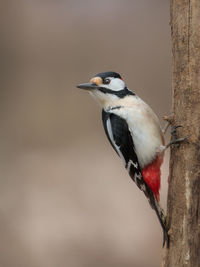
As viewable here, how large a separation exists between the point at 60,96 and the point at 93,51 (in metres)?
0.89

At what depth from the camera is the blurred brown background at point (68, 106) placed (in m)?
6.23

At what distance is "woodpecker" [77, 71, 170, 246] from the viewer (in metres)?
3.23

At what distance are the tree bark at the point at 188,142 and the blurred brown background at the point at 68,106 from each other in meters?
3.24

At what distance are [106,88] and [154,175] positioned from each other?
0.68m

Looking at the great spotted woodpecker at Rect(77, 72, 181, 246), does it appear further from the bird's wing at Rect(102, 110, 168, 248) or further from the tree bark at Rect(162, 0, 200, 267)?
the tree bark at Rect(162, 0, 200, 267)

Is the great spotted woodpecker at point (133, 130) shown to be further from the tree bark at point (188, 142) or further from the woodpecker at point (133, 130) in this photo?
the tree bark at point (188, 142)

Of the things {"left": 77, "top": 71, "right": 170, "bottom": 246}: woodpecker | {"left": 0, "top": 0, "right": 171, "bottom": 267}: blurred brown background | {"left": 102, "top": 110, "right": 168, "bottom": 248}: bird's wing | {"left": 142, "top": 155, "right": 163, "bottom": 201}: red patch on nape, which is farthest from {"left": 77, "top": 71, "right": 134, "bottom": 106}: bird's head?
{"left": 0, "top": 0, "right": 171, "bottom": 267}: blurred brown background

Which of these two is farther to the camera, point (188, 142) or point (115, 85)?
point (115, 85)

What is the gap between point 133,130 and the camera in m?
3.24

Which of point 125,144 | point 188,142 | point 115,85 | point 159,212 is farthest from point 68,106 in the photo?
point 188,142

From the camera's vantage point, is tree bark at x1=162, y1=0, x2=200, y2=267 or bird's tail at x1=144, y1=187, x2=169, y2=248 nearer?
tree bark at x1=162, y1=0, x2=200, y2=267

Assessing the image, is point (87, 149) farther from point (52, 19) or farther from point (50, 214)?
point (52, 19)

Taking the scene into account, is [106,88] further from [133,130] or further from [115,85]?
[133,130]

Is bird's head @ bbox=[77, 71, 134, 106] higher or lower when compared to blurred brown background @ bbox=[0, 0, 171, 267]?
higher
